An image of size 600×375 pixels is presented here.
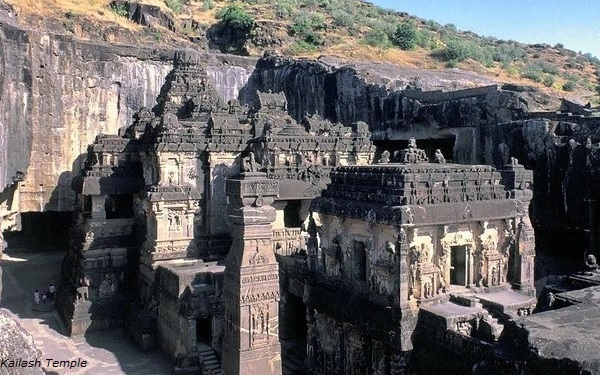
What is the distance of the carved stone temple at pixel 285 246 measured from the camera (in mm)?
10922

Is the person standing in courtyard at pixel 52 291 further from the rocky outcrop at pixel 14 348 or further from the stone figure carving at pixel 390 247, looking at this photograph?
the rocky outcrop at pixel 14 348

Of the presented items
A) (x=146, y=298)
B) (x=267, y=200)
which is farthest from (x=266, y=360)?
(x=146, y=298)

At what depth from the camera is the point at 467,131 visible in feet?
80.5

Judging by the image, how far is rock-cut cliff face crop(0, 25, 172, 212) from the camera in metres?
27.9

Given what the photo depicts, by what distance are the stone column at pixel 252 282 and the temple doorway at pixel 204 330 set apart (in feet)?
18.6

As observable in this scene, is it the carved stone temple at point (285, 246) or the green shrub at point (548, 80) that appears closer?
the carved stone temple at point (285, 246)

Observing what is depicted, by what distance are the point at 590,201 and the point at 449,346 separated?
1099 centimetres

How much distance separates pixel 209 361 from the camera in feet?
50.4

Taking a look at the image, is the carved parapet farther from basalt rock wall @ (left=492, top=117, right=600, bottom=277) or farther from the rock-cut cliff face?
the rock-cut cliff face

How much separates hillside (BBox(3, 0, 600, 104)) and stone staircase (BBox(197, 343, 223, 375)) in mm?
30299

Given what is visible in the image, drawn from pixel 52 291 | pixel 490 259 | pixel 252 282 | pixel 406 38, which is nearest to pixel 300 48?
pixel 406 38

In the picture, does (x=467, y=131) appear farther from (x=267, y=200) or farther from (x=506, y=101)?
→ (x=267, y=200)

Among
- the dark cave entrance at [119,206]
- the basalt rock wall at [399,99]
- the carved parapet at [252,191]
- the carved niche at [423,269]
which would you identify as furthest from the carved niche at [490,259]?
the dark cave entrance at [119,206]

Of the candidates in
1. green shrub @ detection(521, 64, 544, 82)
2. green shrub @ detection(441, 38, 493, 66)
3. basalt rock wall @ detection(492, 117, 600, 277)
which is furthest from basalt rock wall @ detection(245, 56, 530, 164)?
green shrub @ detection(441, 38, 493, 66)
